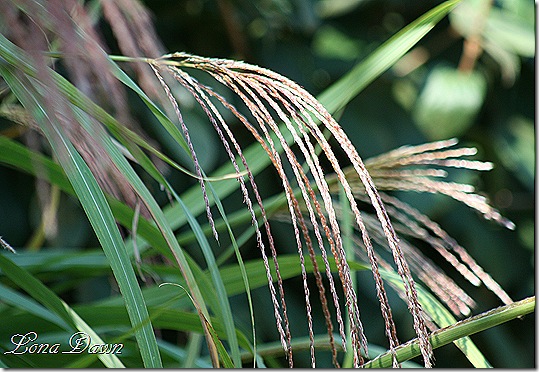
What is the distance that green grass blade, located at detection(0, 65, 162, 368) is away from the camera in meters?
0.26

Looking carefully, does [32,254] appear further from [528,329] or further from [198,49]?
[528,329]

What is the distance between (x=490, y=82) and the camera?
97cm

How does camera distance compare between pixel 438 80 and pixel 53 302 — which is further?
pixel 438 80

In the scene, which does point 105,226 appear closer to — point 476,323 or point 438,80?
point 476,323

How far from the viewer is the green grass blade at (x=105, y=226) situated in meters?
0.26

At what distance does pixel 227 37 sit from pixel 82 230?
0.32m

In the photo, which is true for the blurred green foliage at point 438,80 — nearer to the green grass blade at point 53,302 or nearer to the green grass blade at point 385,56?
the green grass blade at point 385,56

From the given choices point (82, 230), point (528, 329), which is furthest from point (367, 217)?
point (528, 329)

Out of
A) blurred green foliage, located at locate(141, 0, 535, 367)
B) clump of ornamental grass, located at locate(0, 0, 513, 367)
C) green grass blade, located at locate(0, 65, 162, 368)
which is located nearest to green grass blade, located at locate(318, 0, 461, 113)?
clump of ornamental grass, located at locate(0, 0, 513, 367)

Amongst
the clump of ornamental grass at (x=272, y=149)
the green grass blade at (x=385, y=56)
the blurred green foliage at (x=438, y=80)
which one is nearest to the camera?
the clump of ornamental grass at (x=272, y=149)

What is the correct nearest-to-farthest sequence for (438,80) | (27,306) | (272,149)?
(272,149), (27,306), (438,80)

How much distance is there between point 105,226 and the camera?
0.26 metres

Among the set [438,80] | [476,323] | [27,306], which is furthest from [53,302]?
[438,80]

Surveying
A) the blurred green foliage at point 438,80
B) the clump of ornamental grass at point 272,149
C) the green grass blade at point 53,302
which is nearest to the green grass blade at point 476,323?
the clump of ornamental grass at point 272,149
